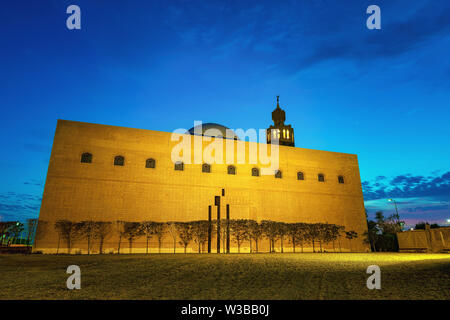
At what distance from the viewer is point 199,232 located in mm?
18891

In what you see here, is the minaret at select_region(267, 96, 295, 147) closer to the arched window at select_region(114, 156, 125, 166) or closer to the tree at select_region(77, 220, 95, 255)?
the arched window at select_region(114, 156, 125, 166)

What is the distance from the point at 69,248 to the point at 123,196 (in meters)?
4.41

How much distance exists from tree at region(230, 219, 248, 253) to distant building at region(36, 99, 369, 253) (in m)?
0.53

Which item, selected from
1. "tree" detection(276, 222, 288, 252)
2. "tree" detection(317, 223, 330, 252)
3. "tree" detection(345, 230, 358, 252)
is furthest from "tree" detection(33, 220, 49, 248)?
"tree" detection(345, 230, 358, 252)

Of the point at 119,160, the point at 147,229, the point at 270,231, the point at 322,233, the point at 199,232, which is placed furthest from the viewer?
the point at 322,233

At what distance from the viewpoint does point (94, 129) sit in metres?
19.1

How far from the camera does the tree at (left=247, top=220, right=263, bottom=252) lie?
2000 centimetres

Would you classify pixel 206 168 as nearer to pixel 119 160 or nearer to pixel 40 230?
pixel 119 160

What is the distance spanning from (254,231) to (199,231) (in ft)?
13.9

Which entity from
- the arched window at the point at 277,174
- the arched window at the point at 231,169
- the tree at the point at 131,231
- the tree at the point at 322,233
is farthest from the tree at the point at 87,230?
the tree at the point at 322,233

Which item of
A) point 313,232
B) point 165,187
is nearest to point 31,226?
point 165,187

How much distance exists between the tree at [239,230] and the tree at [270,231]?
61.6 inches
